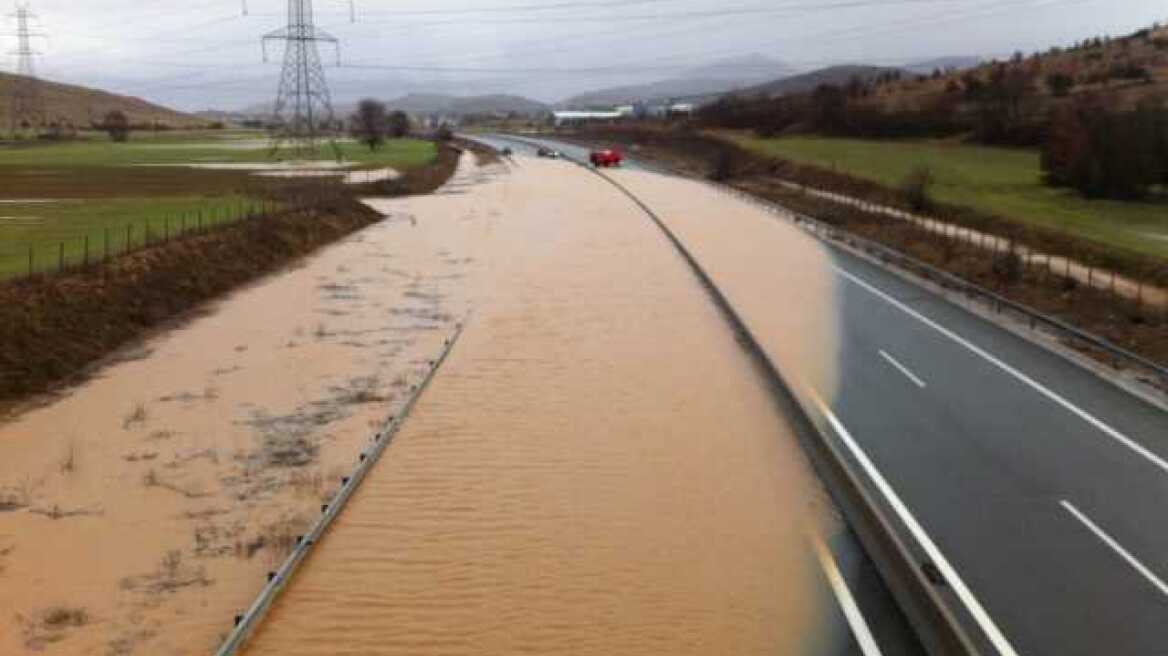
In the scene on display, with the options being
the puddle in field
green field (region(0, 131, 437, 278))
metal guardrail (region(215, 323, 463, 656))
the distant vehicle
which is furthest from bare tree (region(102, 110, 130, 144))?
metal guardrail (region(215, 323, 463, 656))

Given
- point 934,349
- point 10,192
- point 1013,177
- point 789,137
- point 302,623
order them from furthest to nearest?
1. point 789,137
2. point 1013,177
3. point 10,192
4. point 934,349
5. point 302,623

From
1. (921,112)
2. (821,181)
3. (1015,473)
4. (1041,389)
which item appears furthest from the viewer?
(921,112)

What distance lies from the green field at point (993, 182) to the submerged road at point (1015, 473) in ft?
58.0

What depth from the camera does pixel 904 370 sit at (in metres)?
21.9

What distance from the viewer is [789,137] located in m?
116

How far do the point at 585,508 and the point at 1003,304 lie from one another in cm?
1711

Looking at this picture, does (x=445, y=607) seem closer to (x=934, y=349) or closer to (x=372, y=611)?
(x=372, y=611)

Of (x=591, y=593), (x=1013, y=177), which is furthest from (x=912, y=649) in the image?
(x=1013, y=177)

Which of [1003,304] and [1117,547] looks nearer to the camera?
[1117,547]

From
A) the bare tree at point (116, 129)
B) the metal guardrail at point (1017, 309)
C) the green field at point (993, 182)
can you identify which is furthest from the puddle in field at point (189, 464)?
the bare tree at point (116, 129)

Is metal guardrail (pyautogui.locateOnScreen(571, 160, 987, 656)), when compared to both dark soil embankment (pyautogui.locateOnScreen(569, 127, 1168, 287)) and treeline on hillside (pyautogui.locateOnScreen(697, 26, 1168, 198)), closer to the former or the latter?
dark soil embankment (pyautogui.locateOnScreen(569, 127, 1168, 287))

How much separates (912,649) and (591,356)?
1471cm

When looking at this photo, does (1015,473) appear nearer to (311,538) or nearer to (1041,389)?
(1041,389)

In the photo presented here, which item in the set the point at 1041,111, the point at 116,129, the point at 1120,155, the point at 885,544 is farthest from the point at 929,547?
the point at 116,129
